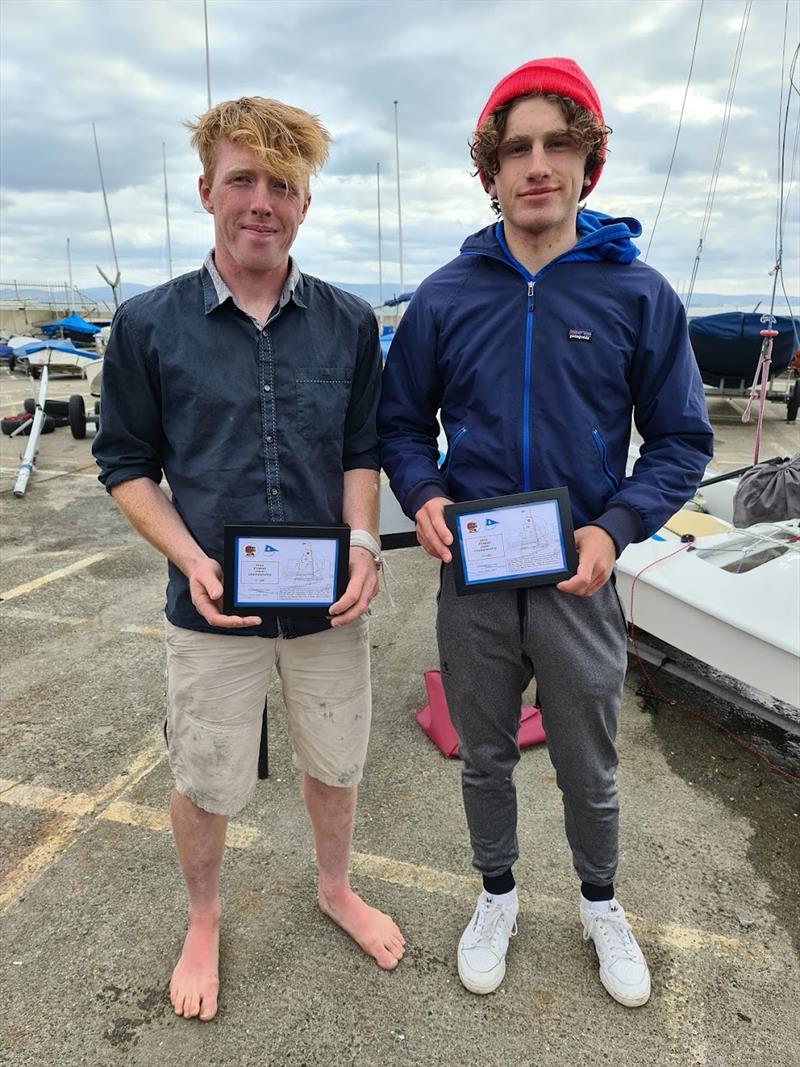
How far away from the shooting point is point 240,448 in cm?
169

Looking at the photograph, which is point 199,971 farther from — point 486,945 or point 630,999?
point 630,999

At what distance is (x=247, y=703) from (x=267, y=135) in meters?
1.40

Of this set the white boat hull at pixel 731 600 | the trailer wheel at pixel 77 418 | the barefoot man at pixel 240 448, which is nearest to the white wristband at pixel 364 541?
the barefoot man at pixel 240 448

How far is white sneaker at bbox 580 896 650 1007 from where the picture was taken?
6.49 ft

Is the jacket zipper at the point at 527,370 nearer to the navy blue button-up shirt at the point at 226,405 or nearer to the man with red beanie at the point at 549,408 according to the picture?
the man with red beanie at the point at 549,408

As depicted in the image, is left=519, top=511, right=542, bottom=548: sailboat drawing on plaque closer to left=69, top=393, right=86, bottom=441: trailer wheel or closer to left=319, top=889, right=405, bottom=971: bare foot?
left=319, top=889, right=405, bottom=971: bare foot

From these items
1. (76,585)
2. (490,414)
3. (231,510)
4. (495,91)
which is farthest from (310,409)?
(76,585)

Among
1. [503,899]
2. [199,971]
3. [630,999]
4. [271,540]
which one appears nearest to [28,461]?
[199,971]

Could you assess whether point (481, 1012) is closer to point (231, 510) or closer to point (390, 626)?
point (231, 510)

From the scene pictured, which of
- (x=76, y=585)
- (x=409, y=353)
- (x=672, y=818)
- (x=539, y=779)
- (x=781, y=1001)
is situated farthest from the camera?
(x=76, y=585)

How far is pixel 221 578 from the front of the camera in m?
1.66

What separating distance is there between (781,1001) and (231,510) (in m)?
2.10

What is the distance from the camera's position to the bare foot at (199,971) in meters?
1.93

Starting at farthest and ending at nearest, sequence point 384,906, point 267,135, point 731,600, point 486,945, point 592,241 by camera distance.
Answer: point 731,600
point 384,906
point 486,945
point 592,241
point 267,135
